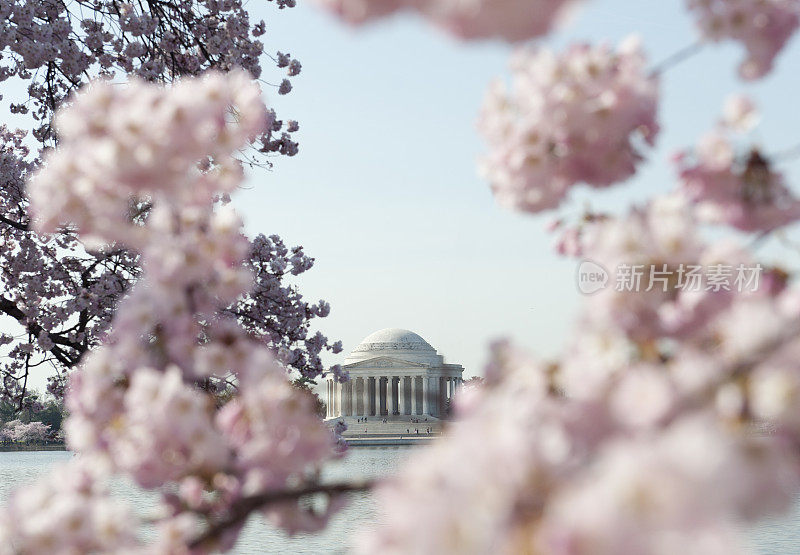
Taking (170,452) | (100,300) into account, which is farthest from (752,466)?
(100,300)

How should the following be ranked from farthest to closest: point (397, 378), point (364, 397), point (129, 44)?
point (364, 397) → point (397, 378) → point (129, 44)

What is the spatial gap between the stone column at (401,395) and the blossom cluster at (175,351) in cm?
8304

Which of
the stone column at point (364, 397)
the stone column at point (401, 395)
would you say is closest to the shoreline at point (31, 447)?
the stone column at point (364, 397)

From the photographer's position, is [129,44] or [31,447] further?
[31,447]

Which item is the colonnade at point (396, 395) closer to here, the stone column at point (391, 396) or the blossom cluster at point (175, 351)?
the stone column at point (391, 396)

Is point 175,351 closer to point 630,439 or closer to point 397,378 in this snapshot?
point 630,439

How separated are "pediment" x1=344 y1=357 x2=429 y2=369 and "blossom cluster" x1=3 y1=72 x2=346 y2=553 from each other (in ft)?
270

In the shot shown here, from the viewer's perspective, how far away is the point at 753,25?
230 centimetres

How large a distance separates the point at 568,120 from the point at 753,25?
21.9 inches

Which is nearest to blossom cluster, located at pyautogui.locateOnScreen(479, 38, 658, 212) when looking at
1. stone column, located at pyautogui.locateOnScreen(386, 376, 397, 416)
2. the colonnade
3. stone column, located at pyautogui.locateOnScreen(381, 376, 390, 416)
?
the colonnade

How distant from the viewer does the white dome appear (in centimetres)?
8612

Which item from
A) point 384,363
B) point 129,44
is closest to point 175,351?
point 129,44

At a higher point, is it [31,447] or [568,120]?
[31,447]

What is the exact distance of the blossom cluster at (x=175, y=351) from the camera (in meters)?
2.02
